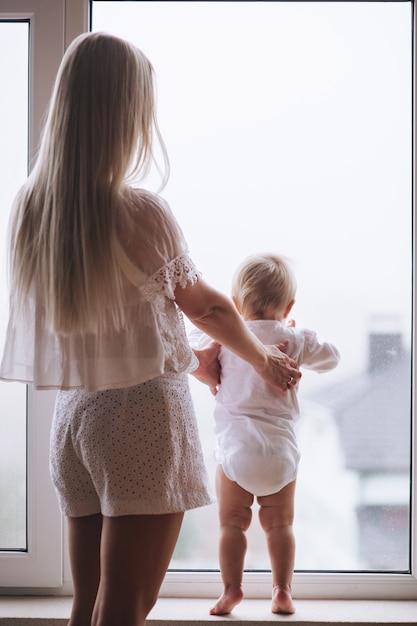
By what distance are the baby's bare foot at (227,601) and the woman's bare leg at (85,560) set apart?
19.2 inches

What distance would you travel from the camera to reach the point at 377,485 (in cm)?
205

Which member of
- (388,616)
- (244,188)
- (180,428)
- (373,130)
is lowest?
(388,616)

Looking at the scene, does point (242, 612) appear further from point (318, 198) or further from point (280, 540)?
point (318, 198)

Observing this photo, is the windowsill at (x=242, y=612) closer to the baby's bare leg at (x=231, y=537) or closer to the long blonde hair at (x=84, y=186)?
the baby's bare leg at (x=231, y=537)

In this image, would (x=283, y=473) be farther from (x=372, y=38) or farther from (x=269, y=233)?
(x=372, y=38)

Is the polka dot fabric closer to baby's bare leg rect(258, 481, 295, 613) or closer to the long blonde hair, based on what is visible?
the long blonde hair

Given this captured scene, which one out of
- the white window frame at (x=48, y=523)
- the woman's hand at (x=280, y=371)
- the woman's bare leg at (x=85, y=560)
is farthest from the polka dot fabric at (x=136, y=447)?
the white window frame at (x=48, y=523)

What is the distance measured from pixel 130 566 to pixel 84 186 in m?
0.66

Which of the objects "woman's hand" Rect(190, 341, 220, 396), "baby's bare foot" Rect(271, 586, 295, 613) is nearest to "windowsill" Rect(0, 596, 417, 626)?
"baby's bare foot" Rect(271, 586, 295, 613)

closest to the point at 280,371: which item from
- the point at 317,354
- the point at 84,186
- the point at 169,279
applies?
the point at 317,354

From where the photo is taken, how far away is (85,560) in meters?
1.44

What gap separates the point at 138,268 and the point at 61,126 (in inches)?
11.4

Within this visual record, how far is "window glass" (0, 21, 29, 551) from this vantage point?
6.63 ft

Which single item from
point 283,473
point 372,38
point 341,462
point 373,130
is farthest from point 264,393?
point 372,38
